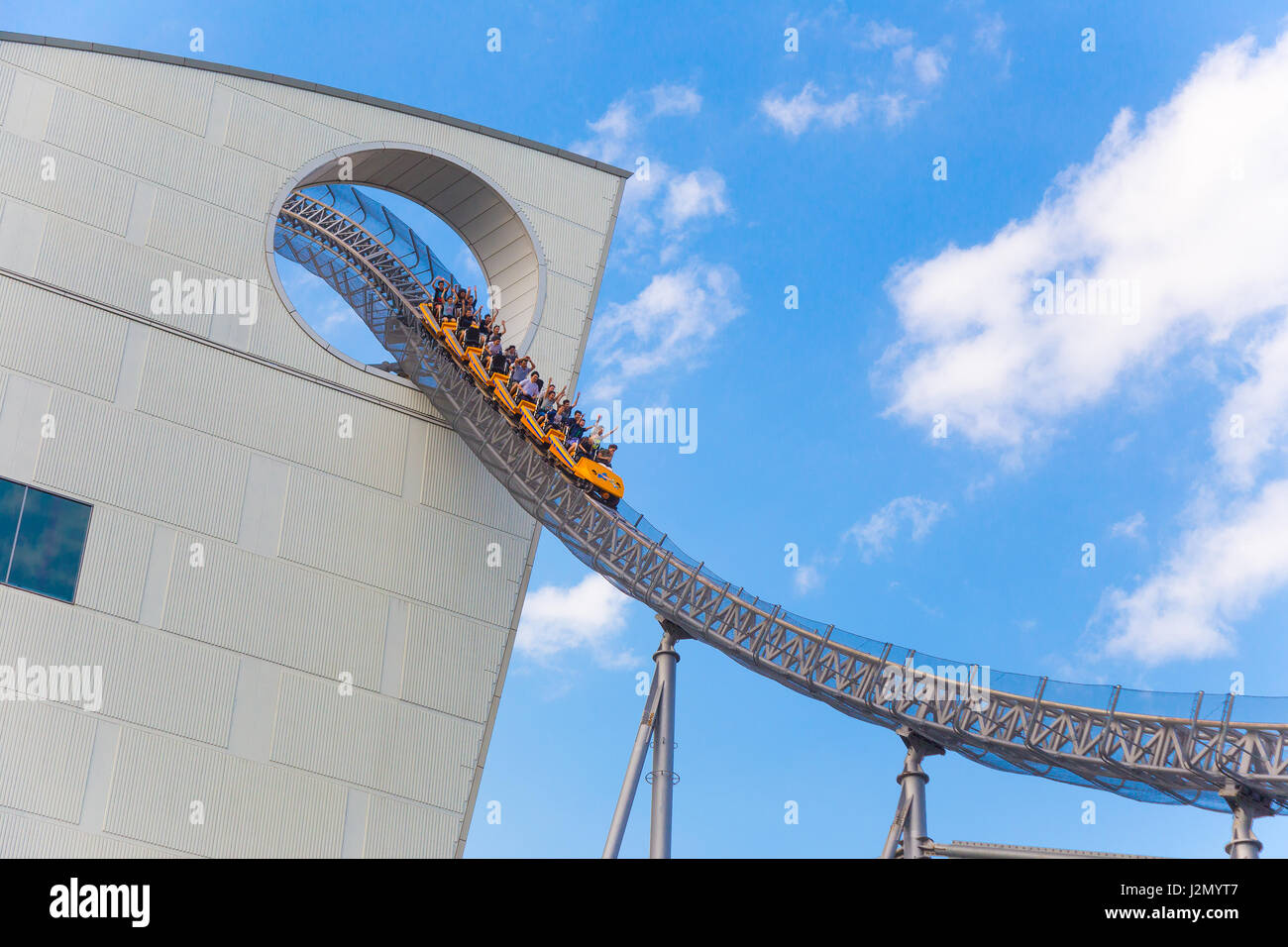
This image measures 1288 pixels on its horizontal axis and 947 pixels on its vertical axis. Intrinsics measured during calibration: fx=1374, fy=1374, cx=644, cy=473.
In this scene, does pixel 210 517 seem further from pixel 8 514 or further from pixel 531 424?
pixel 531 424

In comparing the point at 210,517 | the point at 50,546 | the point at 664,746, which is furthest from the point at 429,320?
the point at 664,746

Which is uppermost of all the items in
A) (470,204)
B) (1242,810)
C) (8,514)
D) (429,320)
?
(470,204)

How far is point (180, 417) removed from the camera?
880 inches

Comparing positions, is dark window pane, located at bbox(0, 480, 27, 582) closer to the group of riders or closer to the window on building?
the window on building

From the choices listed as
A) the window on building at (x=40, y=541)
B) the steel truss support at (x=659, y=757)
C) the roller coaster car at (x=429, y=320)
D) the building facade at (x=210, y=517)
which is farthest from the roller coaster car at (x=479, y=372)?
the window on building at (x=40, y=541)

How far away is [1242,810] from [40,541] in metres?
17.0

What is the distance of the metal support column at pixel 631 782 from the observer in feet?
68.2

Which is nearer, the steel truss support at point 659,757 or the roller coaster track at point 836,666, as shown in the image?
the roller coaster track at point 836,666

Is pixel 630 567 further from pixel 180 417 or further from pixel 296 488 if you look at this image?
pixel 180 417

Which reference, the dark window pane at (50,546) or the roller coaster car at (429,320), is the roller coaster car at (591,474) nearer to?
the roller coaster car at (429,320)

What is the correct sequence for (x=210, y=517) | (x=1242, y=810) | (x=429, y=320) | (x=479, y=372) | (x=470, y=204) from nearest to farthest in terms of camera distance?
(x=1242, y=810) → (x=210, y=517) → (x=479, y=372) → (x=429, y=320) → (x=470, y=204)

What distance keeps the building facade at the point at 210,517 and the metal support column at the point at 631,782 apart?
3.18 meters

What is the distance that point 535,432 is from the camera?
23156 millimetres

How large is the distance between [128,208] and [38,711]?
28.0 ft
